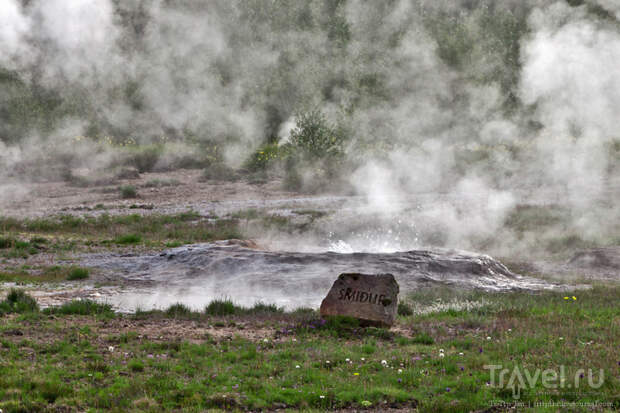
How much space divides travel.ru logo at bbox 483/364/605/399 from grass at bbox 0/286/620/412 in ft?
0.23

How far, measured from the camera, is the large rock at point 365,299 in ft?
32.5

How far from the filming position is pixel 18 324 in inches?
376

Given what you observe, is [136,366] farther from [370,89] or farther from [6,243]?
[370,89]

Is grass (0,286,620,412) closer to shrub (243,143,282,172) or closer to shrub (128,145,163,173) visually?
shrub (243,143,282,172)

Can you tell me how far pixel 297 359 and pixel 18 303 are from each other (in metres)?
5.15

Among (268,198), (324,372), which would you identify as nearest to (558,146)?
(268,198)

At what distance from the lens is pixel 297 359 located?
820 centimetres

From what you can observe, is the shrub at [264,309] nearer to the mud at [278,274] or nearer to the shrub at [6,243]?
the mud at [278,274]

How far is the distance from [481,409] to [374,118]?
30.7 m

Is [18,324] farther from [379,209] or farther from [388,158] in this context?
[388,158]

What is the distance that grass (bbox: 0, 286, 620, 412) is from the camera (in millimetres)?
6707

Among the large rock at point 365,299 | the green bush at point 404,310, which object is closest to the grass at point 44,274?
the large rock at point 365,299

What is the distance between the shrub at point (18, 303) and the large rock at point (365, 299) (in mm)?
4578

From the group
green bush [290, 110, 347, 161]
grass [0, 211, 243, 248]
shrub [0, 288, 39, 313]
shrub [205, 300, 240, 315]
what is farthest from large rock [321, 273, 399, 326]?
green bush [290, 110, 347, 161]
